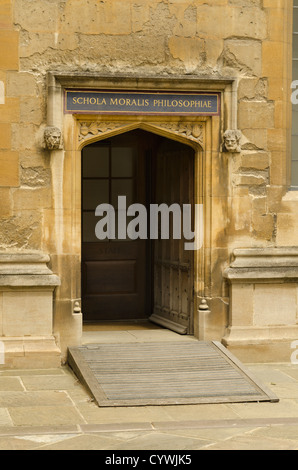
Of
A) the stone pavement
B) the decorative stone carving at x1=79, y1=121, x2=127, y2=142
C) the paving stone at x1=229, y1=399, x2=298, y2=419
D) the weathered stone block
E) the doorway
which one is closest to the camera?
the stone pavement

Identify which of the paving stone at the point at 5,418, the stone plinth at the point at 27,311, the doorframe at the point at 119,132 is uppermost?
the doorframe at the point at 119,132

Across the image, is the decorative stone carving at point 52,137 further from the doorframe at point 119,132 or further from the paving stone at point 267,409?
the paving stone at point 267,409

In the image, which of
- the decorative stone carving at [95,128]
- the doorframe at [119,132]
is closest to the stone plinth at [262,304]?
the doorframe at [119,132]

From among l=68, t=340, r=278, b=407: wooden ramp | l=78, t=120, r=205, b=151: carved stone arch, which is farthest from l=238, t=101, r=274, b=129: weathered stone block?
l=68, t=340, r=278, b=407: wooden ramp

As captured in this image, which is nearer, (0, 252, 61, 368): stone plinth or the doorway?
(0, 252, 61, 368): stone plinth

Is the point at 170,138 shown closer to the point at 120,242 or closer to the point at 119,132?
the point at 119,132

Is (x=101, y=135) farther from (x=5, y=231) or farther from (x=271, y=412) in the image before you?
(x=271, y=412)

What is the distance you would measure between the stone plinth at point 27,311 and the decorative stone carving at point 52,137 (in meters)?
1.30

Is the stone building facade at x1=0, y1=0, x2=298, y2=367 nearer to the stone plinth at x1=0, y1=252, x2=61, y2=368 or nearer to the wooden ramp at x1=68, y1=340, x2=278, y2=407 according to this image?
the stone plinth at x1=0, y1=252, x2=61, y2=368

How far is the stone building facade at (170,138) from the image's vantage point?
10.8 m

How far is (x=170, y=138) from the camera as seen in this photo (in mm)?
11500

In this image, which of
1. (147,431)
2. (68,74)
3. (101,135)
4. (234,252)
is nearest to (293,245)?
(234,252)

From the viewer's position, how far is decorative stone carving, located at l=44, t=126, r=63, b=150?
1074cm

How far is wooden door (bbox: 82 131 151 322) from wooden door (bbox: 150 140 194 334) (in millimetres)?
364
